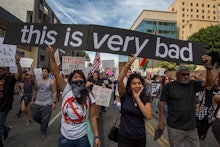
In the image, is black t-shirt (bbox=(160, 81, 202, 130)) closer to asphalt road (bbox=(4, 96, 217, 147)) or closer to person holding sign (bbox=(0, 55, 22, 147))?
asphalt road (bbox=(4, 96, 217, 147))

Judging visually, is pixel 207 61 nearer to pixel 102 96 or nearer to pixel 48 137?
pixel 102 96

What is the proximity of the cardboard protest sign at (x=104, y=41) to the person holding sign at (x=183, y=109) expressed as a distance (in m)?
0.31

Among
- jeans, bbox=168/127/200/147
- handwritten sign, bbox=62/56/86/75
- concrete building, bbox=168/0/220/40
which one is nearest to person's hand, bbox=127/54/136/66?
jeans, bbox=168/127/200/147

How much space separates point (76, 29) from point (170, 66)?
49873 mm

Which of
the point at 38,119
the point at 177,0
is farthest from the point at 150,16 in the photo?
the point at 38,119

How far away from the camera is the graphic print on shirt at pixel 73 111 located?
2621mm

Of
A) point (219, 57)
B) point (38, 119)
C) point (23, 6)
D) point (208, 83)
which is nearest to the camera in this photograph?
point (208, 83)

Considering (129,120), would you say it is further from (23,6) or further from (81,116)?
(23,6)

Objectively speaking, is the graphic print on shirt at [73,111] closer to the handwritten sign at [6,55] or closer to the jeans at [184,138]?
the jeans at [184,138]

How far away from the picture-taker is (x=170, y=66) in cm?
5069

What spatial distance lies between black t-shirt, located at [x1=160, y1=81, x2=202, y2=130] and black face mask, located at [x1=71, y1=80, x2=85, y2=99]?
1.57 metres

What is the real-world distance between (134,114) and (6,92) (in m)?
2.74

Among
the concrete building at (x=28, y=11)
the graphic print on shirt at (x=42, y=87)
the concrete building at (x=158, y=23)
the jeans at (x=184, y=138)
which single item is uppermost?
the concrete building at (x=158, y=23)

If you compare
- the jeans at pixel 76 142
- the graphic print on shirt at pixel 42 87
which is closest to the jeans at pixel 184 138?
the jeans at pixel 76 142
